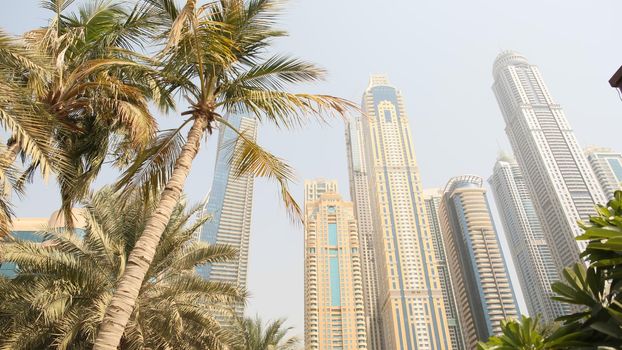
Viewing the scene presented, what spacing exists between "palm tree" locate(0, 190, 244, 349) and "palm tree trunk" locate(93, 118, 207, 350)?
8.00 feet

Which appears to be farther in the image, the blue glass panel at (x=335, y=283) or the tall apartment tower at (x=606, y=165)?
the tall apartment tower at (x=606, y=165)

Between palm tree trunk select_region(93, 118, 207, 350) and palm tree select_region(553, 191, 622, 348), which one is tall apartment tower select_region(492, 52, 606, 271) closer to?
palm tree select_region(553, 191, 622, 348)

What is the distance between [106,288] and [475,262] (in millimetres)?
147020

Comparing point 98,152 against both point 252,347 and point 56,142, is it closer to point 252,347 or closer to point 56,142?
point 56,142

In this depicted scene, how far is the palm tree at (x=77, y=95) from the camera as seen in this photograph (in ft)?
15.1

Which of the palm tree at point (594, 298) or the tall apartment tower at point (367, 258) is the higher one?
the tall apartment tower at point (367, 258)

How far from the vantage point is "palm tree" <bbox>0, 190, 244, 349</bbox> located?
8.00 m

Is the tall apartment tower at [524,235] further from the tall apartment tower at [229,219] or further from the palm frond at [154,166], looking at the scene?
the palm frond at [154,166]

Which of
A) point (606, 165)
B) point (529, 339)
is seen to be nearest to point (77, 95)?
point (529, 339)

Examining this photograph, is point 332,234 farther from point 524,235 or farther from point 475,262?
point 524,235

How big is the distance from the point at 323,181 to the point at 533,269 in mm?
102451

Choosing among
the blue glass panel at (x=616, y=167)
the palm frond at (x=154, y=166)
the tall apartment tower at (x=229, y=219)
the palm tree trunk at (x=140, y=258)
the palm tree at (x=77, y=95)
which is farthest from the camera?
the tall apartment tower at (x=229, y=219)

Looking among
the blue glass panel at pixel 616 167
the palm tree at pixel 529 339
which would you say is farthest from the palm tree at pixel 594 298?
the blue glass panel at pixel 616 167

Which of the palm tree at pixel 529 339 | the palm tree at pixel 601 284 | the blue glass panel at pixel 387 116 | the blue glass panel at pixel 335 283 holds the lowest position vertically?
the palm tree at pixel 529 339
